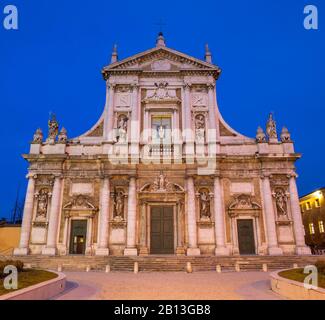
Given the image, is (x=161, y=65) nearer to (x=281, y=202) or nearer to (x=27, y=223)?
(x=281, y=202)

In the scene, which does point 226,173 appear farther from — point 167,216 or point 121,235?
point 121,235

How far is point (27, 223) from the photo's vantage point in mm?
20125

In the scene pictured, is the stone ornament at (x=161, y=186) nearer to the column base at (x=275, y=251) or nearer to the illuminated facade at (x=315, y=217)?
the column base at (x=275, y=251)

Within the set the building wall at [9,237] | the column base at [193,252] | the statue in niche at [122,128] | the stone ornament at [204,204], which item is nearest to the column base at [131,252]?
the column base at [193,252]

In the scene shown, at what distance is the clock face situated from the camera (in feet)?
79.0

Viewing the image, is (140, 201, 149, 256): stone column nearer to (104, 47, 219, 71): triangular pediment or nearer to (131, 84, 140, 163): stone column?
(131, 84, 140, 163): stone column

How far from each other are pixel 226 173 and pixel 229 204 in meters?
2.23

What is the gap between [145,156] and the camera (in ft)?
70.9

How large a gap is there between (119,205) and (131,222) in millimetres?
1505

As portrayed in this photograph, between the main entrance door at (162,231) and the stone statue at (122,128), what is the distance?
5.69m

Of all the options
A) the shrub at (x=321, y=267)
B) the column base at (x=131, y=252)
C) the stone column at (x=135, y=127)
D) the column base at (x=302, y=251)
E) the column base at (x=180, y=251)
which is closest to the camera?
the shrub at (x=321, y=267)

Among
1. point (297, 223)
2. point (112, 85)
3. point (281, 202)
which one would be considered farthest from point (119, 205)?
point (297, 223)

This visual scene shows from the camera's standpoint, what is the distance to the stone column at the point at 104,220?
19484mm
